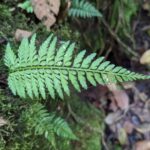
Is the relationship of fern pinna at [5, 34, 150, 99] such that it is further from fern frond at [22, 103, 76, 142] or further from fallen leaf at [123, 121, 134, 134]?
fallen leaf at [123, 121, 134, 134]

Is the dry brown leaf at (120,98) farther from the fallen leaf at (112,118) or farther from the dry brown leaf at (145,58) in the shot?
the dry brown leaf at (145,58)

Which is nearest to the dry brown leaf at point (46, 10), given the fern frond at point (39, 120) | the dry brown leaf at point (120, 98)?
the fern frond at point (39, 120)

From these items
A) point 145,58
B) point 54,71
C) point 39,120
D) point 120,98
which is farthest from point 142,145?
point 54,71

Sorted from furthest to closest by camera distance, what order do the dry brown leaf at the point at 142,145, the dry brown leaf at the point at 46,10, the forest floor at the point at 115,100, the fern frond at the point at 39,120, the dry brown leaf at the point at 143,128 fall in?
the dry brown leaf at the point at 143,128, the dry brown leaf at the point at 142,145, the forest floor at the point at 115,100, the dry brown leaf at the point at 46,10, the fern frond at the point at 39,120

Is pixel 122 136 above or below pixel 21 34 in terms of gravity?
below

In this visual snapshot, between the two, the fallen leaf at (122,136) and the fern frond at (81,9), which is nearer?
the fern frond at (81,9)

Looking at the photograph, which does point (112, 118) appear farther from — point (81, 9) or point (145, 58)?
point (81, 9)
